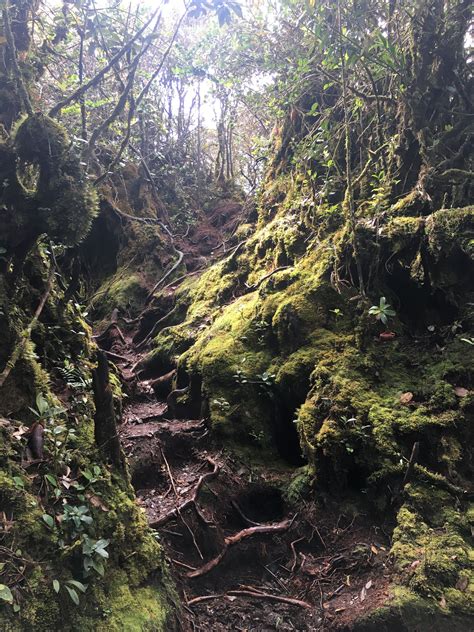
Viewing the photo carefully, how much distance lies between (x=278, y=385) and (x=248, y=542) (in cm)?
180

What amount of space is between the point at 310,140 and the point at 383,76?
1412 millimetres

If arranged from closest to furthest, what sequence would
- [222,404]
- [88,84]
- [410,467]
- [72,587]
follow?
[72,587]
[410,467]
[88,84]
[222,404]

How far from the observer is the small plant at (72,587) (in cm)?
239

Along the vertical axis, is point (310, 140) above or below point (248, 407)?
above

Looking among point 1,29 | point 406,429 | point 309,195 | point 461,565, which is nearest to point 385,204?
point 309,195

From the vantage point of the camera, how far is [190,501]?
4.58 meters

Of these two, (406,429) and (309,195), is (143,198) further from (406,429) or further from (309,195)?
(406,429)

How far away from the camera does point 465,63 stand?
5.44m

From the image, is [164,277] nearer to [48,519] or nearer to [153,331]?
[153,331]

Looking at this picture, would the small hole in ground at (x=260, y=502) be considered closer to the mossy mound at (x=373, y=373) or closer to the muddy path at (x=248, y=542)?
the muddy path at (x=248, y=542)

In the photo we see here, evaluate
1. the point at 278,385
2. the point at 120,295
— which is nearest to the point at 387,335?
the point at 278,385

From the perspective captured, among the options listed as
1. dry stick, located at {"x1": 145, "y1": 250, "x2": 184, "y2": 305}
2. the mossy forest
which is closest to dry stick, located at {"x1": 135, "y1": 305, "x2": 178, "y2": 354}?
the mossy forest

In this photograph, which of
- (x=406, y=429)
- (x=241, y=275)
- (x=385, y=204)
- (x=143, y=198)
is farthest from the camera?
(x=143, y=198)

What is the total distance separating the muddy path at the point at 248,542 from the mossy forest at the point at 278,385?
22mm
